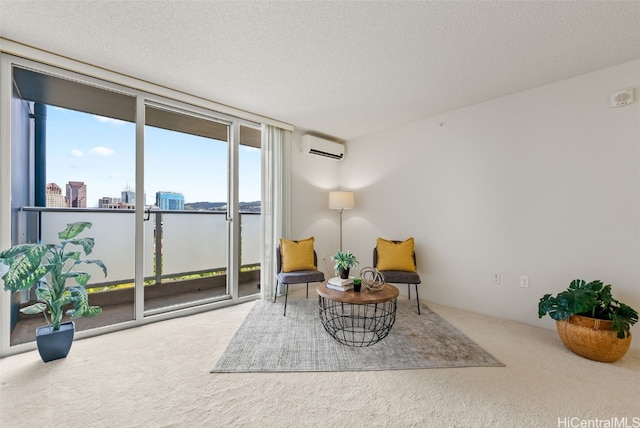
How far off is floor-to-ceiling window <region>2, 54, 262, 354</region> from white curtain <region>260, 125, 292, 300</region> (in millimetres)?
215

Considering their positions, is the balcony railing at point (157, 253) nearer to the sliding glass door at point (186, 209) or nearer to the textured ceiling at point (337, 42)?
the sliding glass door at point (186, 209)

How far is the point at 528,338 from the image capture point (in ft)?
8.14

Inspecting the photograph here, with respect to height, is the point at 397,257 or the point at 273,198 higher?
the point at 273,198

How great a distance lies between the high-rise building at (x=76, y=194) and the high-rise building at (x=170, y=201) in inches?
30.1

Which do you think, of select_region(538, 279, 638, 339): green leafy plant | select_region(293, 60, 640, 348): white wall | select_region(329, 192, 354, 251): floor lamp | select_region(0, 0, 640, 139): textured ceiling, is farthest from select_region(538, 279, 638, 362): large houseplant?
select_region(329, 192, 354, 251): floor lamp

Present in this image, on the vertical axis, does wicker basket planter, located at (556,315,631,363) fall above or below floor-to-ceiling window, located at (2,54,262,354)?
below

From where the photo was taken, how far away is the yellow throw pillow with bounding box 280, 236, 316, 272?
11.3ft

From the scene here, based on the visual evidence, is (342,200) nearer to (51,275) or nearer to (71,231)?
(71,231)

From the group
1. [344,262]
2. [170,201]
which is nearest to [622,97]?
[344,262]

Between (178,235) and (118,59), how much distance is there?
2.38 meters

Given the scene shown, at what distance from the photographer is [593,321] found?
207 centimetres

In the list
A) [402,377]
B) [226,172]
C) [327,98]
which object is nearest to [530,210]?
[402,377]

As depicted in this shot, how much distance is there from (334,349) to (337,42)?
96.5 inches

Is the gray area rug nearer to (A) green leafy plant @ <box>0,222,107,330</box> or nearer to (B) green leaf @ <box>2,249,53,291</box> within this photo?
(A) green leafy plant @ <box>0,222,107,330</box>
